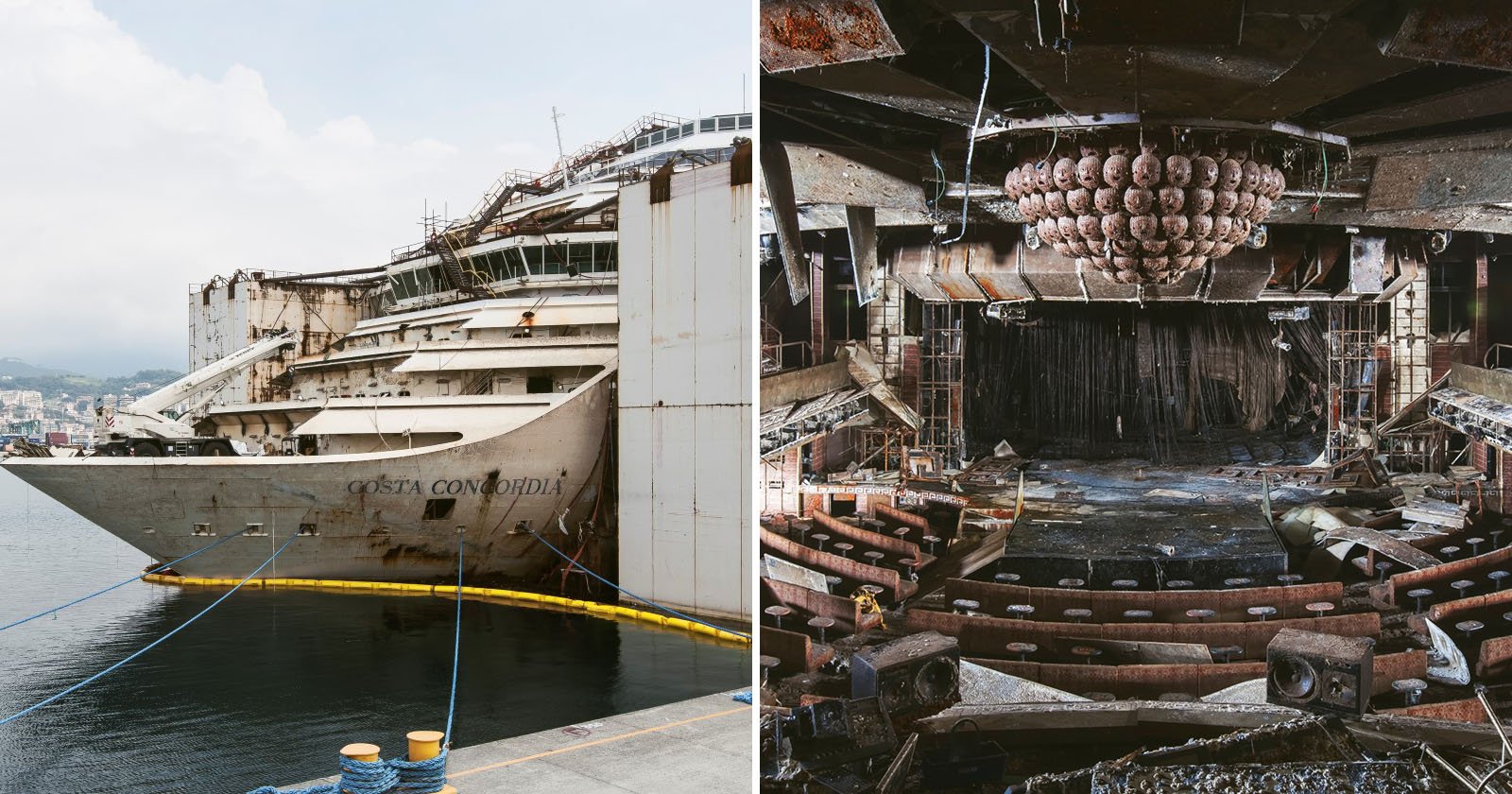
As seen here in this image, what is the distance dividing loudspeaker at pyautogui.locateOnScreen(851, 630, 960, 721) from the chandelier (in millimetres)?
1102

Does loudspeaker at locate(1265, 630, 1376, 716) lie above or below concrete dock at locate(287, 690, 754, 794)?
above

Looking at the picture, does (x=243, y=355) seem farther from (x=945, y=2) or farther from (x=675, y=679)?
(x=945, y=2)

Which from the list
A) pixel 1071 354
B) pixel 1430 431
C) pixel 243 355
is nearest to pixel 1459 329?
pixel 1430 431

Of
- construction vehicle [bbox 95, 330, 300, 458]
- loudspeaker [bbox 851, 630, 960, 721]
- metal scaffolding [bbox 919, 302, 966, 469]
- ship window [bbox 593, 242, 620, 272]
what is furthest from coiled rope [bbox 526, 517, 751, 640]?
loudspeaker [bbox 851, 630, 960, 721]

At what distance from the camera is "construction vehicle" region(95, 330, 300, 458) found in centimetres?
1542

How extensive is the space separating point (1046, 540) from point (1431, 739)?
1002mm

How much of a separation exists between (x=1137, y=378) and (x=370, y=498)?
12.3m

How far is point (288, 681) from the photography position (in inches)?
408

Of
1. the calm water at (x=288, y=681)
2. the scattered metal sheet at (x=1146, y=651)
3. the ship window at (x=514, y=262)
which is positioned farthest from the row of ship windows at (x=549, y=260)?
the scattered metal sheet at (x=1146, y=651)

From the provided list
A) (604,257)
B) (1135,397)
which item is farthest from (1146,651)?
(604,257)

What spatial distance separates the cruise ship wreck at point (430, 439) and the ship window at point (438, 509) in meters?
0.02

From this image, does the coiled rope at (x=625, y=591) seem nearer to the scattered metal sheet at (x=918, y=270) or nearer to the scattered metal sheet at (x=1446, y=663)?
the scattered metal sheet at (x=918, y=270)

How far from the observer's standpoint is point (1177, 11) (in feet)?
8.95

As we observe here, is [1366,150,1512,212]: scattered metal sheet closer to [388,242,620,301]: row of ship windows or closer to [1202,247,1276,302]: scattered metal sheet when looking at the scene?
[1202,247,1276,302]: scattered metal sheet
